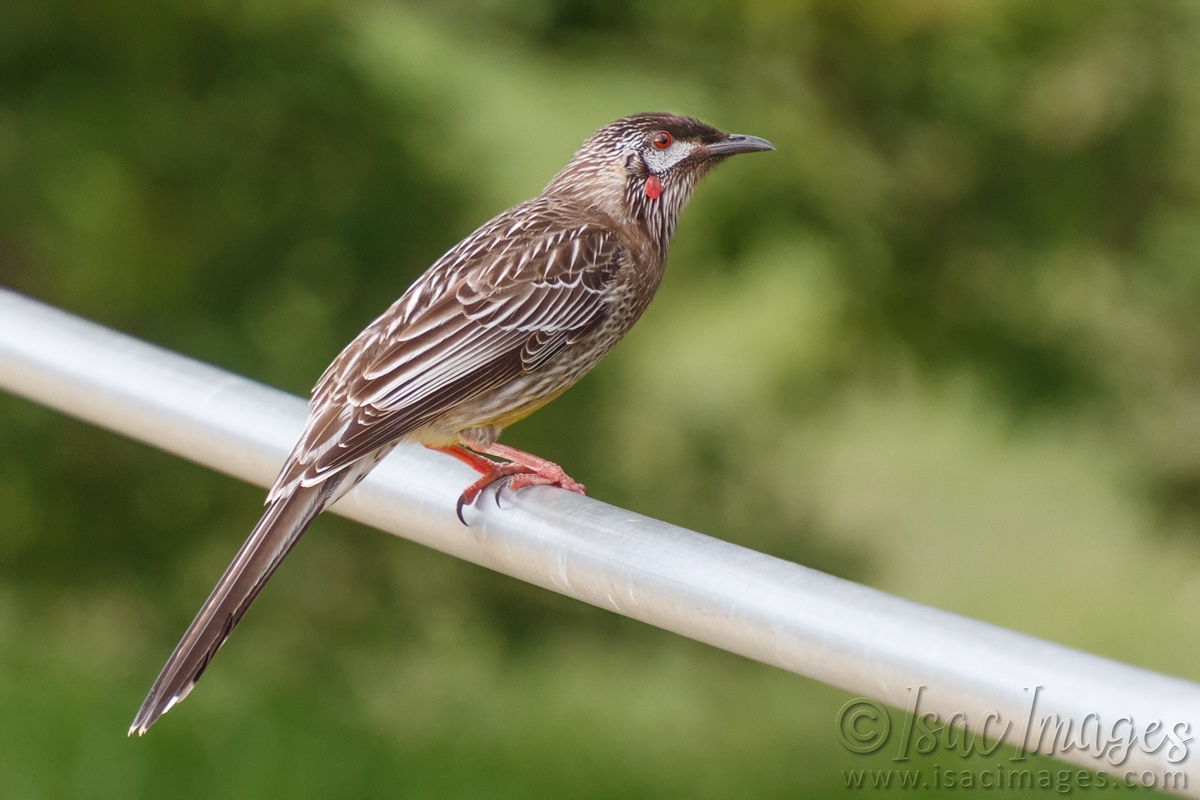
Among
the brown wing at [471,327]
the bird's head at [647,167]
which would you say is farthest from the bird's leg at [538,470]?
the bird's head at [647,167]

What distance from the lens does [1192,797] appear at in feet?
4.92

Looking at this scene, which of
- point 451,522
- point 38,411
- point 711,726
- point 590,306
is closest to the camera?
point 451,522

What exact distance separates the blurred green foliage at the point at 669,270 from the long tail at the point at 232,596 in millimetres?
1966

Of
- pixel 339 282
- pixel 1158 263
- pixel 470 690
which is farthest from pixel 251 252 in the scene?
pixel 1158 263

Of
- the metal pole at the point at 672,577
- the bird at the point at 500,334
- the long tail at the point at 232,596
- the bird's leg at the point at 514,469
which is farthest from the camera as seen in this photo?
the bird's leg at the point at 514,469

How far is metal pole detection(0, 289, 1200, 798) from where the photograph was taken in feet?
5.05

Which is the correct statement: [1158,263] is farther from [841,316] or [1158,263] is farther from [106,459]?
[106,459]

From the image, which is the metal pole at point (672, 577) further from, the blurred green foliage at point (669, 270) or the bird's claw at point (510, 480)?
the blurred green foliage at point (669, 270)

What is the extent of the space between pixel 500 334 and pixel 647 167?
0.81m

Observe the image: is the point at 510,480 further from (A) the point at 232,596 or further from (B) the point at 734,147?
(B) the point at 734,147

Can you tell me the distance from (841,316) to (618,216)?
38.3 inches

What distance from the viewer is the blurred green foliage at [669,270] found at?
4.29m

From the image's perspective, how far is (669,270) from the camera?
4.66 m

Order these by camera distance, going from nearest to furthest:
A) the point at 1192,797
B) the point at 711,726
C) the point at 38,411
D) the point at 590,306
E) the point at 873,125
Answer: the point at 1192,797
the point at 590,306
the point at 873,125
the point at 38,411
the point at 711,726
